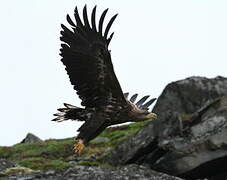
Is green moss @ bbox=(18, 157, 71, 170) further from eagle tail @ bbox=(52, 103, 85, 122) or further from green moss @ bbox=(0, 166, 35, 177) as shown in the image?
eagle tail @ bbox=(52, 103, 85, 122)

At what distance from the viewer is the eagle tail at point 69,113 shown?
1656 centimetres

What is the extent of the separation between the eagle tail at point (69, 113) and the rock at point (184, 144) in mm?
9044

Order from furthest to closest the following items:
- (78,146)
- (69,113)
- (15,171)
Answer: (15,171) → (69,113) → (78,146)

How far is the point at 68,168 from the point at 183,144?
4.74 metres

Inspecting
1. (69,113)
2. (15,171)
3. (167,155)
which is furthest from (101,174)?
(69,113)

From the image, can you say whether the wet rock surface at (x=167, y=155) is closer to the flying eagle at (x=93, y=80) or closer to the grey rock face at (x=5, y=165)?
the grey rock face at (x=5, y=165)

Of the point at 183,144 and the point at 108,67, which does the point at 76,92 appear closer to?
the point at 108,67

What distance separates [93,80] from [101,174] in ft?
26.0

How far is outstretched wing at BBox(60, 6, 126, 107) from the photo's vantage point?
15.8 meters

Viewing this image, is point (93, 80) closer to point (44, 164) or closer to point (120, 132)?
point (44, 164)

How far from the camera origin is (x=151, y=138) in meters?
27.2

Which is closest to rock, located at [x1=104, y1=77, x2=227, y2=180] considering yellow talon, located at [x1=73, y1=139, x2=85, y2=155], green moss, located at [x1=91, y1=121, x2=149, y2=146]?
green moss, located at [x1=91, y1=121, x2=149, y2=146]

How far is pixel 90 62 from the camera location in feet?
52.5

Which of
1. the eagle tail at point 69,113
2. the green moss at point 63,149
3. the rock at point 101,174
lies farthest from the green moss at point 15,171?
the eagle tail at point 69,113
